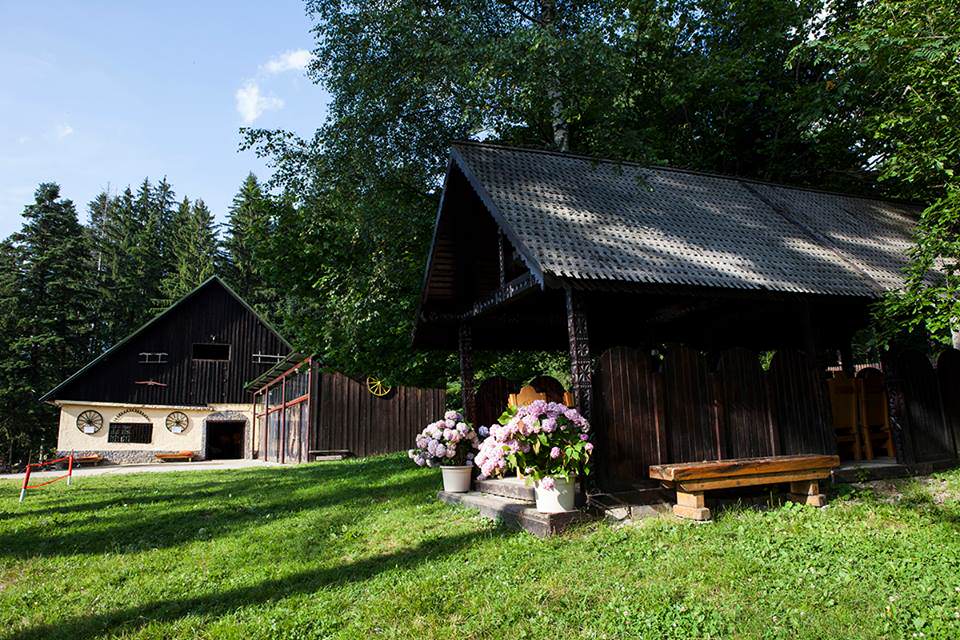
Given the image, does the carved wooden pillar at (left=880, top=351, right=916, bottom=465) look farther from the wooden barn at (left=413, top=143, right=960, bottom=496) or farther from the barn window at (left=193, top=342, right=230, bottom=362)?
the barn window at (left=193, top=342, right=230, bottom=362)

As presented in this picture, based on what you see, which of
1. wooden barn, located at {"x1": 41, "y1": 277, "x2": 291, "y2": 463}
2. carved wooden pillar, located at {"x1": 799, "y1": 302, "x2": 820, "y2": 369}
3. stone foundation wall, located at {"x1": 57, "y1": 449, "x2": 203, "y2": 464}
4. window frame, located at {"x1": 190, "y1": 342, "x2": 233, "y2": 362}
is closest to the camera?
carved wooden pillar, located at {"x1": 799, "y1": 302, "x2": 820, "y2": 369}

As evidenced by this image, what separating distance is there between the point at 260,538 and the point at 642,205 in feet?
22.3

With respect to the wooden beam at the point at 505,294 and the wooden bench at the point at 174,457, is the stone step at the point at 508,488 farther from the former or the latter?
the wooden bench at the point at 174,457

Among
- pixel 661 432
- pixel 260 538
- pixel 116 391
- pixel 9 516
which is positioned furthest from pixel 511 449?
pixel 116 391

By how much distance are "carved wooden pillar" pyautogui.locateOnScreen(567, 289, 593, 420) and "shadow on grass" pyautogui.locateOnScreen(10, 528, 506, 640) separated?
1905 mm

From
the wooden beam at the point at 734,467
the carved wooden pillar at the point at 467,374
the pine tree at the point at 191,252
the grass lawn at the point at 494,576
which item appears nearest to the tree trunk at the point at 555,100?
the carved wooden pillar at the point at 467,374

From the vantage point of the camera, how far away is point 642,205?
356 inches

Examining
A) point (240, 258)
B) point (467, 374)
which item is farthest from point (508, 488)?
point (240, 258)

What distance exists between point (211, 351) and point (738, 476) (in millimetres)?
28677

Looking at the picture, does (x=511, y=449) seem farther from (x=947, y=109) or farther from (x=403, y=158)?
(x=403, y=158)

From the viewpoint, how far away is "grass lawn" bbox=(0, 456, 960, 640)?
4078 millimetres

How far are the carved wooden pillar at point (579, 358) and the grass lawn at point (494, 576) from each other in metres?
1.33

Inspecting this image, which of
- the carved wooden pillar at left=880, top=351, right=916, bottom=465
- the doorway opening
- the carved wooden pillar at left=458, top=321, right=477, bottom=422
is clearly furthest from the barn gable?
Result: the carved wooden pillar at left=880, top=351, right=916, bottom=465

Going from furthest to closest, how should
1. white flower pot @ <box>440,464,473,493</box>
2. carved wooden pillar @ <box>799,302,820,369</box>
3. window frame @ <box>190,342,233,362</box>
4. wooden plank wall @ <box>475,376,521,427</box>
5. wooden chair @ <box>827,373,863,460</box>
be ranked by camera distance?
1. window frame @ <box>190,342,233,362</box>
2. wooden plank wall @ <box>475,376,521,427</box>
3. wooden chair @ <box>827,373,863,460</box>
4. white flower pot @ <box>440,464,473,493</box>
5. carved wooden pillar @ <box>799,302,820,369</box>
